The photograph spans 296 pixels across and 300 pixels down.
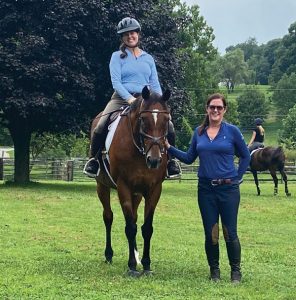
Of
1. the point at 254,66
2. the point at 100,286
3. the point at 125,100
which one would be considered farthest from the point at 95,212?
the point at 254,66

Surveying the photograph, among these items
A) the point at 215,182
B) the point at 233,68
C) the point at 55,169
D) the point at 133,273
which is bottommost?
the point at 133,273

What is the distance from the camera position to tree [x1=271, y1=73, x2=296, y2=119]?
10738cm

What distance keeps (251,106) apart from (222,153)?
95600mm

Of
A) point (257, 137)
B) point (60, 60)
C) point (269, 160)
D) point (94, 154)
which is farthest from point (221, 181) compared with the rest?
point (269, 160)

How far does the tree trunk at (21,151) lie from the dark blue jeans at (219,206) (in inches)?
777

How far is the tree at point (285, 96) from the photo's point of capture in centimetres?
10738

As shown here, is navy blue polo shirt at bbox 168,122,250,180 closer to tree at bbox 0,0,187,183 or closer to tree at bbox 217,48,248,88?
tree at bbox 0,0,187,183

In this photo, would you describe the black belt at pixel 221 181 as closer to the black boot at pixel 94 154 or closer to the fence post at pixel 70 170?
the black boot at pixel 94 154

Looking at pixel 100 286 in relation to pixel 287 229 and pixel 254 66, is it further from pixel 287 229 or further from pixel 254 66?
pixel 254 66

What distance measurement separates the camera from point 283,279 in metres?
8.39

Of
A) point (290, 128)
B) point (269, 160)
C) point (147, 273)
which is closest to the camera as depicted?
point (147, 273)

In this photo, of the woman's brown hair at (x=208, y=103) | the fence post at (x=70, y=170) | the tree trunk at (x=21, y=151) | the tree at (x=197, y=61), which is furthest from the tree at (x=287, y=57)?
the woman's brown hair at (x=208, y=103)

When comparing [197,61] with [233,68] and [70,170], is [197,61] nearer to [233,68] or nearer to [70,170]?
[70,170]

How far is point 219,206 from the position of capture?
8227 mm
